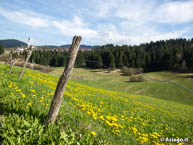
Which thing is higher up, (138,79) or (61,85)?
(61,85)

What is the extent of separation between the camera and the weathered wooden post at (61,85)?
139 inches

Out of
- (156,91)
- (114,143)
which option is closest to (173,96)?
(156,91)

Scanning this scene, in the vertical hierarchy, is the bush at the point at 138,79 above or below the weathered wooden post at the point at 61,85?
below

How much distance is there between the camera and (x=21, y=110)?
404cm

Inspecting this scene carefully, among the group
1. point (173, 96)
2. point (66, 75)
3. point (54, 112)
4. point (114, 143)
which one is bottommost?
point (173, 96)

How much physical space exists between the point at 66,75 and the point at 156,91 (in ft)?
156

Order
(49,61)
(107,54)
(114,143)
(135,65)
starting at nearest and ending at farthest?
(114,143) < (135,65) < (107,54) < (49,61)

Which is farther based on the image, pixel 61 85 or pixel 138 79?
pixel 138 79

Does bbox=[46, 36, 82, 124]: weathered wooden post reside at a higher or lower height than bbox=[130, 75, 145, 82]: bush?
higher

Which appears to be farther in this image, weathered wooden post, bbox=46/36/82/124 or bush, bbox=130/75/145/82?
bush, bbox=130/75/145/82

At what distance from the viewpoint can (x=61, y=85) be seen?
3602 millimetres

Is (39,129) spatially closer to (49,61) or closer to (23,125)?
(23,125)

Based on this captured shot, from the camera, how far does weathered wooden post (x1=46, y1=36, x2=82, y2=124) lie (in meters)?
3.53

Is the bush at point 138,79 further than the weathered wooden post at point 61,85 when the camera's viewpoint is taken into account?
Yes
